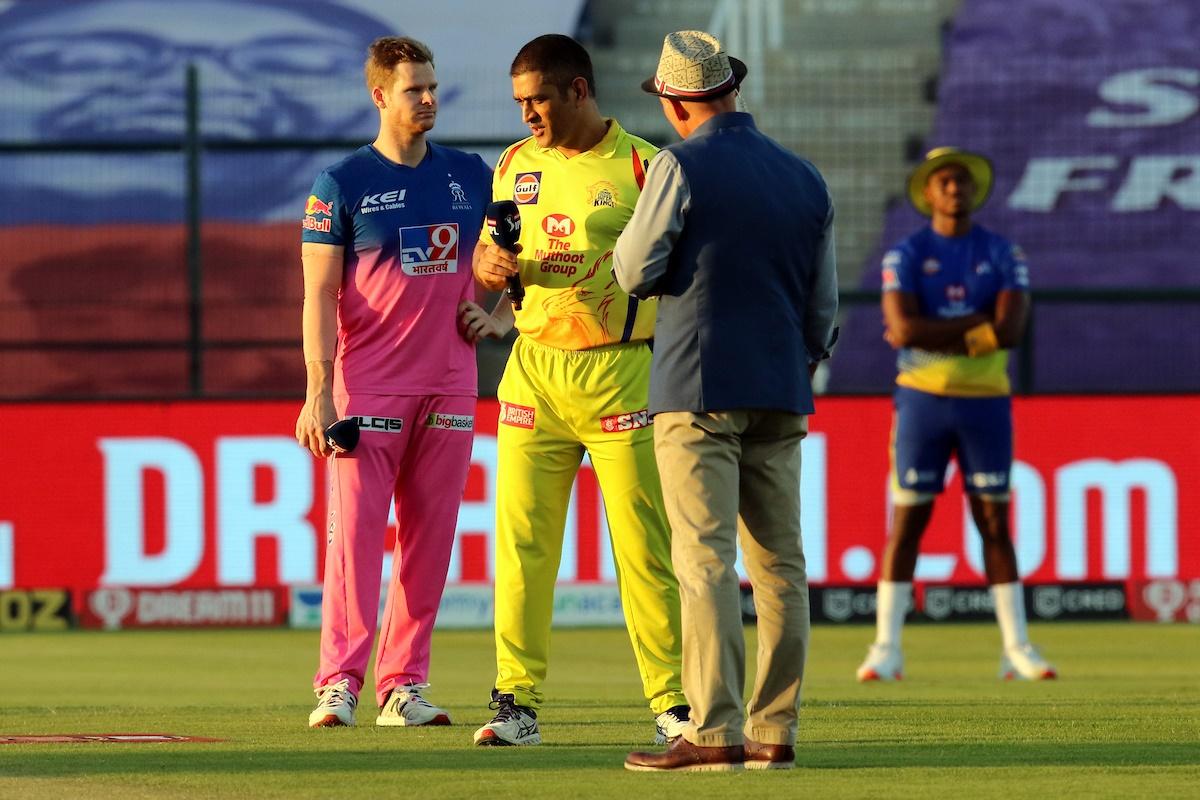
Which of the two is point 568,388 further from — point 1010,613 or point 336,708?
point 1010,613

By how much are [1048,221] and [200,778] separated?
518 inches

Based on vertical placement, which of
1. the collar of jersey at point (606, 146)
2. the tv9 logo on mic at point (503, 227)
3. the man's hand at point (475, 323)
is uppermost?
the collar of jersey at point (606, 146)

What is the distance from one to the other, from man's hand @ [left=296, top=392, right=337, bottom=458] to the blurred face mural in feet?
22.0

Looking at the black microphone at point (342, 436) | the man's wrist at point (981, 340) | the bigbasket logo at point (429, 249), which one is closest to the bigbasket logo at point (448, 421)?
the black microphone at point (342, 436)

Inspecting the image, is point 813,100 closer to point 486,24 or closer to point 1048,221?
point 1048,221

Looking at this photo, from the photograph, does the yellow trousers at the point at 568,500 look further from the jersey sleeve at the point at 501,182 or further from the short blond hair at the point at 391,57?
the short blond hair at the point at 391,57

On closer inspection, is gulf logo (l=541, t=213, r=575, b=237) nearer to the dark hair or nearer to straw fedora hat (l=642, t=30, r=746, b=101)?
the dark hair

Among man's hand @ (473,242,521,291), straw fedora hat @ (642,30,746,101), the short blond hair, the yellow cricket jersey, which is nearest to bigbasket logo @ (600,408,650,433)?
the yellow cricket jersey

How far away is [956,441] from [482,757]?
13.3 ft

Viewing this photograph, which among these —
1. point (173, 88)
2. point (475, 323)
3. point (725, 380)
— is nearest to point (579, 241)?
point (475, 323)

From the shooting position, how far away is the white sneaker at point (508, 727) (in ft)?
19.7

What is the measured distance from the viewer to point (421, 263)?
6.63m

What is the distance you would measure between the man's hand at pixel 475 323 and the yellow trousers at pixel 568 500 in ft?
1.39

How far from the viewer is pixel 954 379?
362 inches
